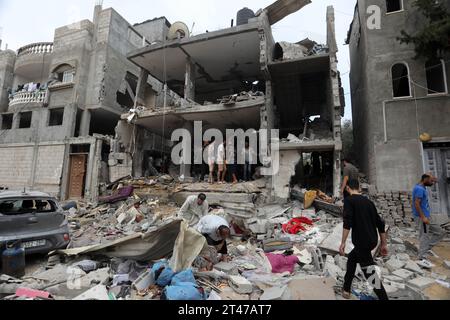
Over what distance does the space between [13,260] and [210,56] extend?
34.0ft

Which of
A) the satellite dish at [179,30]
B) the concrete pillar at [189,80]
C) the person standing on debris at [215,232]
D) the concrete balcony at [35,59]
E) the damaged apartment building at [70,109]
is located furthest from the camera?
the concrete balcony at [35,59]

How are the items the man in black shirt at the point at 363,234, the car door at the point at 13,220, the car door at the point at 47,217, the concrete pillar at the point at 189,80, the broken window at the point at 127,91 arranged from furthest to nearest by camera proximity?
1. the broken window at the point at 127,91
2. the concrete pillar at the point at 189,80
3. the car door at the point at 47,217
4. the car door at the point at 13,220
5. the man in black shirt at the point at 363,234

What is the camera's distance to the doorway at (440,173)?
7.89 meters

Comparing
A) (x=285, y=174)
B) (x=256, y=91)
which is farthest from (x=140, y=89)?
Answer: (x=285, y=174)

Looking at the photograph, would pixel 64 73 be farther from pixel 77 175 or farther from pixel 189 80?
pixel 189 80

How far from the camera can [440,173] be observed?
7.96 meters

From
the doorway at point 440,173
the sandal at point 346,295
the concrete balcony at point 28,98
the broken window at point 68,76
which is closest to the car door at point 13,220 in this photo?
the sandal at point 346,295

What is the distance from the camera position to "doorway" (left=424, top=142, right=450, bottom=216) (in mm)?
7895

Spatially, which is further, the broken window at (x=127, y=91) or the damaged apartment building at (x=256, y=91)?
the broken window at (x=127, y=91)

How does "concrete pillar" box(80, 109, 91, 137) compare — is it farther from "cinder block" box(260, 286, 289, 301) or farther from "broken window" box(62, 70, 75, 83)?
"cinder block" box(260, 286, 289, 301)

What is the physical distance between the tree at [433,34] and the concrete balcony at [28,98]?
18095 mm

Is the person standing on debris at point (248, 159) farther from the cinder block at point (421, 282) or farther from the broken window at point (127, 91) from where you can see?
the broken window at point (127, 91)

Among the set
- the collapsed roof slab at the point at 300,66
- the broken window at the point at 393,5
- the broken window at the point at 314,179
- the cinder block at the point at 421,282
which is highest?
the broken window at the point at 393,5

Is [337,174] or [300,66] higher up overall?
[300,66]
